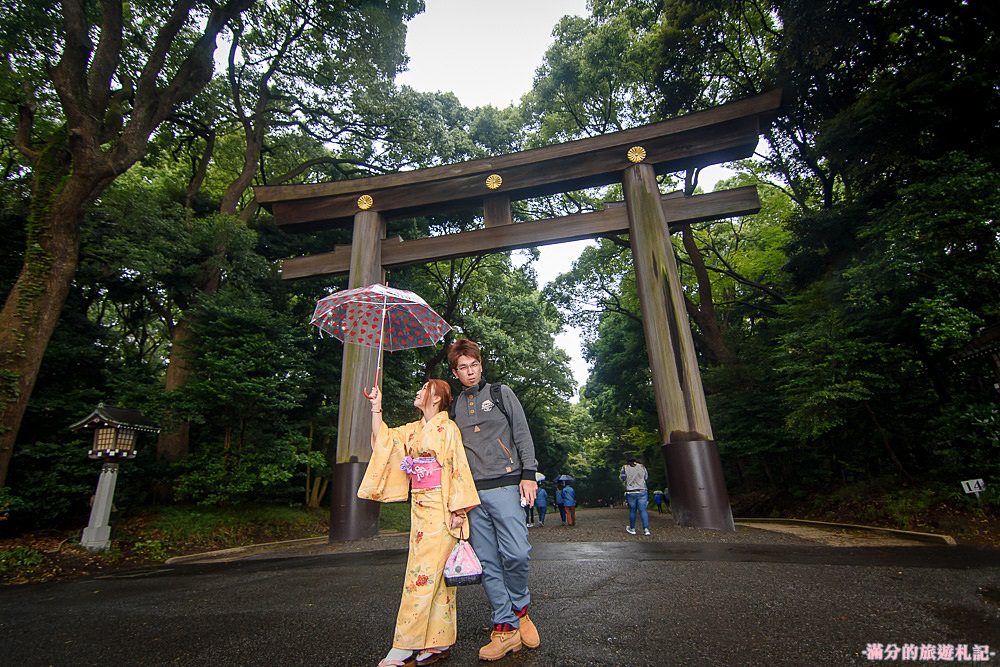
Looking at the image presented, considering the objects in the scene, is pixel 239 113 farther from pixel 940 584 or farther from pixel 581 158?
pixel 940 584

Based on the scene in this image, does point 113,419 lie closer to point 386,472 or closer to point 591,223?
point 386,472

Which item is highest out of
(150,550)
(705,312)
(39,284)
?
(705,312)

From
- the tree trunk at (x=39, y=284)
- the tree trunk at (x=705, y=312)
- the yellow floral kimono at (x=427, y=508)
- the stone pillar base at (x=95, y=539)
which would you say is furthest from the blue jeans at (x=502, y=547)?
the tree trunk at (x=705, y=312)

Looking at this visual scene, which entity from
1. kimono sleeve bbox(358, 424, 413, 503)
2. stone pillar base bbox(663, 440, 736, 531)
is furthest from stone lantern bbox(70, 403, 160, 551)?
stone pillar base bbox(663, 440, 736, 531)

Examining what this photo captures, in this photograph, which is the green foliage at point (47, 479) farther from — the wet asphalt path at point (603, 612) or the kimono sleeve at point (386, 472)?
the kimono sleeve at point (386, 472)

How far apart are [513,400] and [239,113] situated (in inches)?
572

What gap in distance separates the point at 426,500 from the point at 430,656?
74 centimetres

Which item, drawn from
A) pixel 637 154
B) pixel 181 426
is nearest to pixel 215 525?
pixel 181 426

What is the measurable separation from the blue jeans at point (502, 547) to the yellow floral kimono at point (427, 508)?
5.4 inches

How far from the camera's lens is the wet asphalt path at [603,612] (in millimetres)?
2268

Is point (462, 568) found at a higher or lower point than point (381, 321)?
lower

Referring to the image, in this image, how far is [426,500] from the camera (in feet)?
7.67

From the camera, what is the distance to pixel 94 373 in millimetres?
10930

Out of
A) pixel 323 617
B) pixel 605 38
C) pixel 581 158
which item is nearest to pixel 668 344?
pixel 581 158
